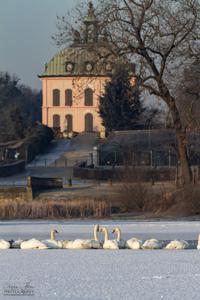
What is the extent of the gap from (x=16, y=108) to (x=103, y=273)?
71.3m

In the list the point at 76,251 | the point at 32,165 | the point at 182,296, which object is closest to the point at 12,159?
the point at 32,165

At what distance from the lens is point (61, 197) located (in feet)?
117

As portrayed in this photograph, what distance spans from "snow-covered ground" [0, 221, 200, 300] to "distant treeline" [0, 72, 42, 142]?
62450 millimetres

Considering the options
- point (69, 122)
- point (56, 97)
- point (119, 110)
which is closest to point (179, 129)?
point (119, 110)

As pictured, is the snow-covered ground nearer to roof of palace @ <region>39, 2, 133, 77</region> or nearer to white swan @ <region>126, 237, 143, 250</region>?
white swan @ <region>126, 237, 143, 250</region>

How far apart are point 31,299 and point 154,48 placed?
25464 millimetres

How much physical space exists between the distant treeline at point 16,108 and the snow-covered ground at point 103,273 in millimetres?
62450

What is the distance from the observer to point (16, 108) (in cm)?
8419

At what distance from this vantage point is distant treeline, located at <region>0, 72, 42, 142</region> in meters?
79.2

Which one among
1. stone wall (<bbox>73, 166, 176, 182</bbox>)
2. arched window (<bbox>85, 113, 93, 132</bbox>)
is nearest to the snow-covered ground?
stone wall (<bbox>73, 166, 176, 182</bbox>)

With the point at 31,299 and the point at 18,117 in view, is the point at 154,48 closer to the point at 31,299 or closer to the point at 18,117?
the point at 31,299

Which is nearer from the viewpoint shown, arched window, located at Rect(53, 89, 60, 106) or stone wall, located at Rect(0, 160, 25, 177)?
stone wall, located at Rect(0, 160, 25, 177)

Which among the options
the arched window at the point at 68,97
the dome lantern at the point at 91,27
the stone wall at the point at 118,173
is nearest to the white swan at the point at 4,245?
the dome lantern at the point at 91,27

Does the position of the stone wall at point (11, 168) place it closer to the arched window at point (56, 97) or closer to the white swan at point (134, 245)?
the white swan at point (134, 245)
